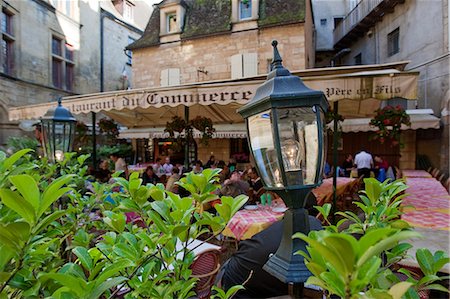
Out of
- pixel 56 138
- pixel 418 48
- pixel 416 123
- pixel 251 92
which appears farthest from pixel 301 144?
pixel 418 48

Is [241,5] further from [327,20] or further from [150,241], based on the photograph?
[150,241]

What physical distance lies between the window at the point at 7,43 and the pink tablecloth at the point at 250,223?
1440 cm

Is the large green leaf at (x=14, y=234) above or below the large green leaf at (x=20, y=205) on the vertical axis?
below

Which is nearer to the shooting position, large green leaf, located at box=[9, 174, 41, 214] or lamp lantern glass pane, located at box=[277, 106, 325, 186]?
large green leaf, located at box=[9, 174, 41, 214]

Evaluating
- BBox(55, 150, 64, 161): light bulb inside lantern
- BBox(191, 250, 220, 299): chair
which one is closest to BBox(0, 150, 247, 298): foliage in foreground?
BBox(191, 250, 220, 299): chair

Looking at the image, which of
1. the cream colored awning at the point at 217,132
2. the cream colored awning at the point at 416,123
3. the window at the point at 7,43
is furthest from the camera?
the window at the point at 7,43

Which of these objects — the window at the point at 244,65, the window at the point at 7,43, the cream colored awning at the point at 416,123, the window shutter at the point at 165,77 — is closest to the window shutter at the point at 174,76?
the window shutter at the point at 165,77

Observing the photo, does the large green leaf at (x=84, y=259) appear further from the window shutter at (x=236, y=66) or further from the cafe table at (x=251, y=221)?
the window shutter at (x=236, y=66)

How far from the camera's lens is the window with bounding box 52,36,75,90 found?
1620cm

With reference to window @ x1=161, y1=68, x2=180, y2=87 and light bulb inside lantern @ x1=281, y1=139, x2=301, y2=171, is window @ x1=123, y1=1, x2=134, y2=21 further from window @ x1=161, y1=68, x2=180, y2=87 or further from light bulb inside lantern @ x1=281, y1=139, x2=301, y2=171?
light bulb inside lantern @ x1=281, y1=139, x2=301, y2=171

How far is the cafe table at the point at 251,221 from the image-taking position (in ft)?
12.3

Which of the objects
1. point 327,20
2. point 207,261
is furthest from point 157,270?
point 327,20

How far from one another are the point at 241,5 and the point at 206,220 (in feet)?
48.6

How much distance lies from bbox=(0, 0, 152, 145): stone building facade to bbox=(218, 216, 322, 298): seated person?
14330 millimetres
